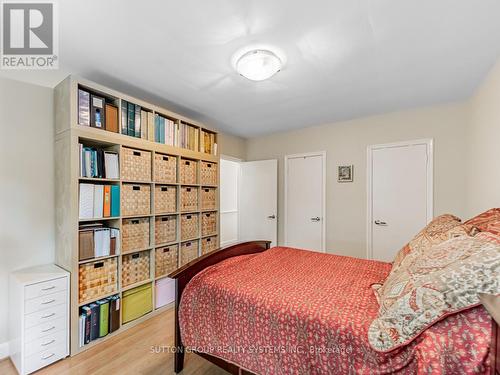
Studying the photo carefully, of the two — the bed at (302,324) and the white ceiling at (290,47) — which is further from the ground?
the white ceiling at (290,47)

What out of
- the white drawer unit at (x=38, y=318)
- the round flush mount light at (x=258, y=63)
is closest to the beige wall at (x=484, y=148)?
the round flush mount light at (x=258, y=63)

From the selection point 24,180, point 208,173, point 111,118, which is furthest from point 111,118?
point 208,173

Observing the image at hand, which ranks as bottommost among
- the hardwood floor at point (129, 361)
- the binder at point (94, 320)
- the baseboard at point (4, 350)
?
the hardwood floor at point (129, 361)

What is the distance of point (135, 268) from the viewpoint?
2.38m

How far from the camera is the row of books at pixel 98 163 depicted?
2014mm

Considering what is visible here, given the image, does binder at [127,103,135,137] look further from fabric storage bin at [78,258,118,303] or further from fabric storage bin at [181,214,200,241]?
fabric storage bin at [78,258,118,303]

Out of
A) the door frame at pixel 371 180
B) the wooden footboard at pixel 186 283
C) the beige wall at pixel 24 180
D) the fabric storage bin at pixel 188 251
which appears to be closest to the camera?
the wooden footboard at pixel 186 283

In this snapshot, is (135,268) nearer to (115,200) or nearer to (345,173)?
(115,200)

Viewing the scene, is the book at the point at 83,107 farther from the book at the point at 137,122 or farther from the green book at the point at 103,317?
the green book at the point at 103,317

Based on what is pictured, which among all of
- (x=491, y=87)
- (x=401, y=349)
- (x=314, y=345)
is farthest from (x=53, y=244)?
(x=491, y=87)

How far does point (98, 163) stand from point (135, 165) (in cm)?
32

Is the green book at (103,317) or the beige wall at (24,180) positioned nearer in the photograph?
the beige wall at (24,180)

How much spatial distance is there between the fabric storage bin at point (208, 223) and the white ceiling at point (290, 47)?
1485 millimetres

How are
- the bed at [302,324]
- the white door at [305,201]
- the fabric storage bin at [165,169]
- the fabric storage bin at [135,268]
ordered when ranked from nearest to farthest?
the bed at [302,324] → the fabric storage bin at [135,268] → the fabric storage bin at [165,169] → the white door at [305,201]
